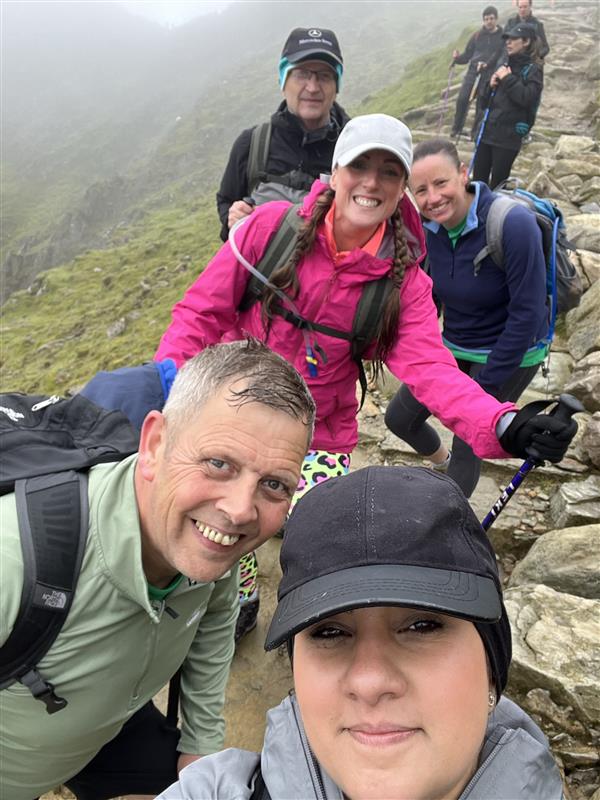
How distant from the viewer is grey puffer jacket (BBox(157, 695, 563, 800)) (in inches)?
58.2

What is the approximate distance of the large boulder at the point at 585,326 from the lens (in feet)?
25.4

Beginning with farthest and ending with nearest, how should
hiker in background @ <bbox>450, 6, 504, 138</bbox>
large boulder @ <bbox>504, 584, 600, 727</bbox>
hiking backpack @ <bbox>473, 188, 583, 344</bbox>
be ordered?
hiker in background @ <bbox>450, 6, 504, 138</bbox>
hiking backpack @ <bbox>473, 188, 583, 344</bbox>
large boulder @ <bbox>504, 584, 600, 727</bbox>

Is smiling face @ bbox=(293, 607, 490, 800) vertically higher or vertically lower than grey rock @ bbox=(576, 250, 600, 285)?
higher

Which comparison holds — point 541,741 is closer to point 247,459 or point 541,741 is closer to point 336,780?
point 336,780

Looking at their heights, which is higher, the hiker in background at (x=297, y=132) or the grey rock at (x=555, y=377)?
the hiker in background at (x=297, y=132)

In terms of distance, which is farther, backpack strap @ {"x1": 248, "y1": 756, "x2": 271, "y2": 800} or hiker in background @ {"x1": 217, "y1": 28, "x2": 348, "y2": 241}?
hiker in background @ {"x1": 217, "y1": 28, "x2": 348, "y2": 241}

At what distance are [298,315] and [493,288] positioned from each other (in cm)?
201

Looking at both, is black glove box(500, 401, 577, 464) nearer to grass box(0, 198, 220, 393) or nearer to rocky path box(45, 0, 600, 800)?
rocky path box(45, 0, 600, 800)

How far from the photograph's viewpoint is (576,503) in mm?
5465

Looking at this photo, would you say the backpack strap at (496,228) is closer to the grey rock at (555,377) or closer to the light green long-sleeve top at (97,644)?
the light green long-sleeve top at (97,644)

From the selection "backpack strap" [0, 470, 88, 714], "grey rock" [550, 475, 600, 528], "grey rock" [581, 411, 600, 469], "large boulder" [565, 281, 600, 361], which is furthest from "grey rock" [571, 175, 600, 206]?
"backpack strap" [0, 470, 88, 714]

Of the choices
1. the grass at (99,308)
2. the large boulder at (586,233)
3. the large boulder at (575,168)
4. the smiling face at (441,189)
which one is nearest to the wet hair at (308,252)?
the smiling face at (441,189)

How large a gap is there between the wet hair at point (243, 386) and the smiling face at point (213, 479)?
0.11 feet

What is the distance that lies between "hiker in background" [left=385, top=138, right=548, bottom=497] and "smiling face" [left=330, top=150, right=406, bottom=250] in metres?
1.12
